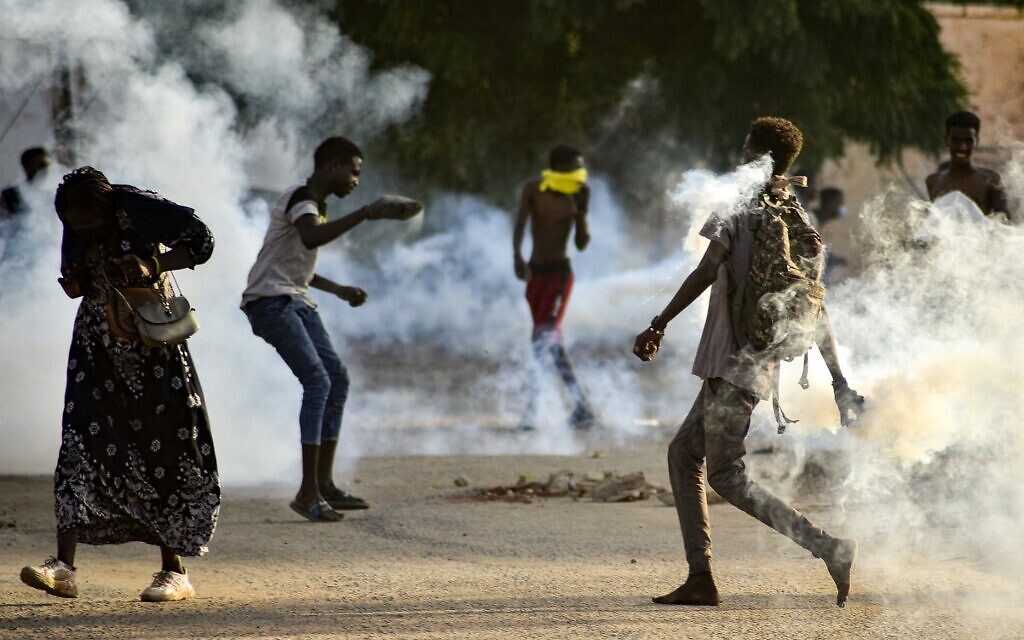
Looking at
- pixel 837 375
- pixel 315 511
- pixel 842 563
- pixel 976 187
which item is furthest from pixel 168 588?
pixel 976 187

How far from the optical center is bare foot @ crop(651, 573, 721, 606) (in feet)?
16.4

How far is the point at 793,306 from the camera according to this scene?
192 inches

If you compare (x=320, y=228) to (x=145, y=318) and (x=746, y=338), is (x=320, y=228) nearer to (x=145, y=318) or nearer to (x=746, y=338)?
(x=145, y=318)

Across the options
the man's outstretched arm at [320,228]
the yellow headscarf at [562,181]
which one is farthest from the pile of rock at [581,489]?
the yellow headscarf at [562,181]

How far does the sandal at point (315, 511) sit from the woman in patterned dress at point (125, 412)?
1653 millimetres

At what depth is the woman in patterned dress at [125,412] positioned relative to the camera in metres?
4.94

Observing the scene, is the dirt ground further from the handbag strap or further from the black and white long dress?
the handbag strap

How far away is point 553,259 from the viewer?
34.8ft

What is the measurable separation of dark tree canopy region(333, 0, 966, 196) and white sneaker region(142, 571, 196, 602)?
30.8ft

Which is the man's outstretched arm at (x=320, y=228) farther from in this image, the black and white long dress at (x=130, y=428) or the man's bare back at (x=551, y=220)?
the man's bare back at (x=551, y=220)

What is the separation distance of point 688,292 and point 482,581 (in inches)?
55.0

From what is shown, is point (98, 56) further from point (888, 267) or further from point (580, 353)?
point (580, 353)

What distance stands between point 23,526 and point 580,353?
998 cm

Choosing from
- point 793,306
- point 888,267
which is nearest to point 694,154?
point 888,267
